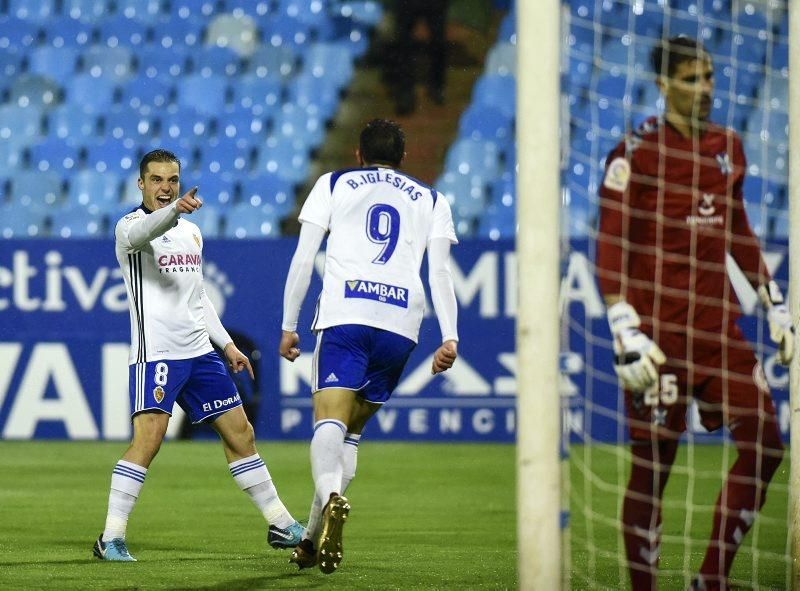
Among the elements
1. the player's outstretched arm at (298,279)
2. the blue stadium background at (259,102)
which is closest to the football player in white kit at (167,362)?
the player's outstretched arm at (298,279)

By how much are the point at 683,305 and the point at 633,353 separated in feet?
1.21

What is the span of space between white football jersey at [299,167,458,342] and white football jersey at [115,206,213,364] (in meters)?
0.73

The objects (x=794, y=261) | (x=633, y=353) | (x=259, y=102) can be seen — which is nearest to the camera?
(x=633, y=353)

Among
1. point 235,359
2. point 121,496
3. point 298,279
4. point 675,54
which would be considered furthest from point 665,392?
point 121,496

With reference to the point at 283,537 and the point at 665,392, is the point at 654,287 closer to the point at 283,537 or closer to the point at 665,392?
the point at 665,392

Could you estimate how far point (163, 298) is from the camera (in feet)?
18.7

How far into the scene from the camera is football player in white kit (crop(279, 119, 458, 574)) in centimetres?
509

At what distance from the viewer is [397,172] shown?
17.3 ft

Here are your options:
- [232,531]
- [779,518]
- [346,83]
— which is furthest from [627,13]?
[232,531]

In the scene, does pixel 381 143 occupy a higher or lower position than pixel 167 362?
higher

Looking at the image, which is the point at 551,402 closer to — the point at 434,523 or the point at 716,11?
the point at 434,523

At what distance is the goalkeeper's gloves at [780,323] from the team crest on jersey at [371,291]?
1.31 m

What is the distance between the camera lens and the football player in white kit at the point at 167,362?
5.52 meters

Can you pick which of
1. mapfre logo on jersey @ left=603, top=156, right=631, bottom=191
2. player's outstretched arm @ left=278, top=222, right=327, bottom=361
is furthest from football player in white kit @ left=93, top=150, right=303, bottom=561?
mapfre logo on jersey @ left=603, top=156, right=631, bottom=191
